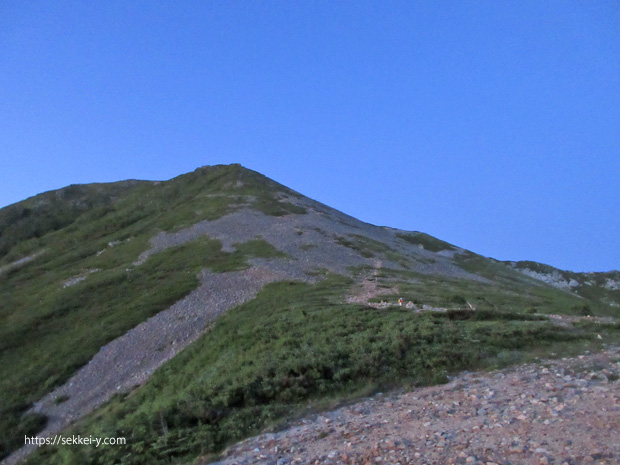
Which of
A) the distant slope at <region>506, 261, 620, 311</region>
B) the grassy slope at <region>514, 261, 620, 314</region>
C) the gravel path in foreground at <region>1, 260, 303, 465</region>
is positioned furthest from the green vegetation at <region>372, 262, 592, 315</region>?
the distant slope at <region>506, 261, 620, 311</region>

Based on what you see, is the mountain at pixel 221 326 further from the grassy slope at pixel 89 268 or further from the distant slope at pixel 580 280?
the distant slope at pixel 580 280

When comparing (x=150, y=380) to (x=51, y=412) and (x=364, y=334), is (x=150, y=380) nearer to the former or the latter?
(x=51, y=412)

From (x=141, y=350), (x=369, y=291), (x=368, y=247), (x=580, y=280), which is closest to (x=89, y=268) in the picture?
(x=141, y=350)

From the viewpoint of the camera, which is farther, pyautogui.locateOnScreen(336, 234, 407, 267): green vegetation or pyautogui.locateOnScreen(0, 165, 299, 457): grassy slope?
pyautogui.locateOnScreen(336, 234, 407, 267): green vegetation

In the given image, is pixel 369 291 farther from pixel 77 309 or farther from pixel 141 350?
pixel 77 309

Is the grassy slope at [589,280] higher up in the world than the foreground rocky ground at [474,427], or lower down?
higher up

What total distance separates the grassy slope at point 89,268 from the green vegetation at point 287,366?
824cm

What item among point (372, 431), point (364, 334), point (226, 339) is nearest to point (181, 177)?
point (226, 339)

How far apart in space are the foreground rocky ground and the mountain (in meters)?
1.31

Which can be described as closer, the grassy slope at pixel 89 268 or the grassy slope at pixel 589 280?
the grassy slope at pixel 89 268

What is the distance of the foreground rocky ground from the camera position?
931cm

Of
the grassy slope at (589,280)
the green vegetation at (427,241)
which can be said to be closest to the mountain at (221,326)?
the green vegetation at (427,241)

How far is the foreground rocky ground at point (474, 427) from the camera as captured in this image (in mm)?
9312

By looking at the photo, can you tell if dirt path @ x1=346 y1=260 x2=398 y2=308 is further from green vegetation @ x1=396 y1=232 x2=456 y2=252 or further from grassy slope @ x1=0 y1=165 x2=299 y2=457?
green vegetation @ x1=396 y1=232 x2=456 y2=252
